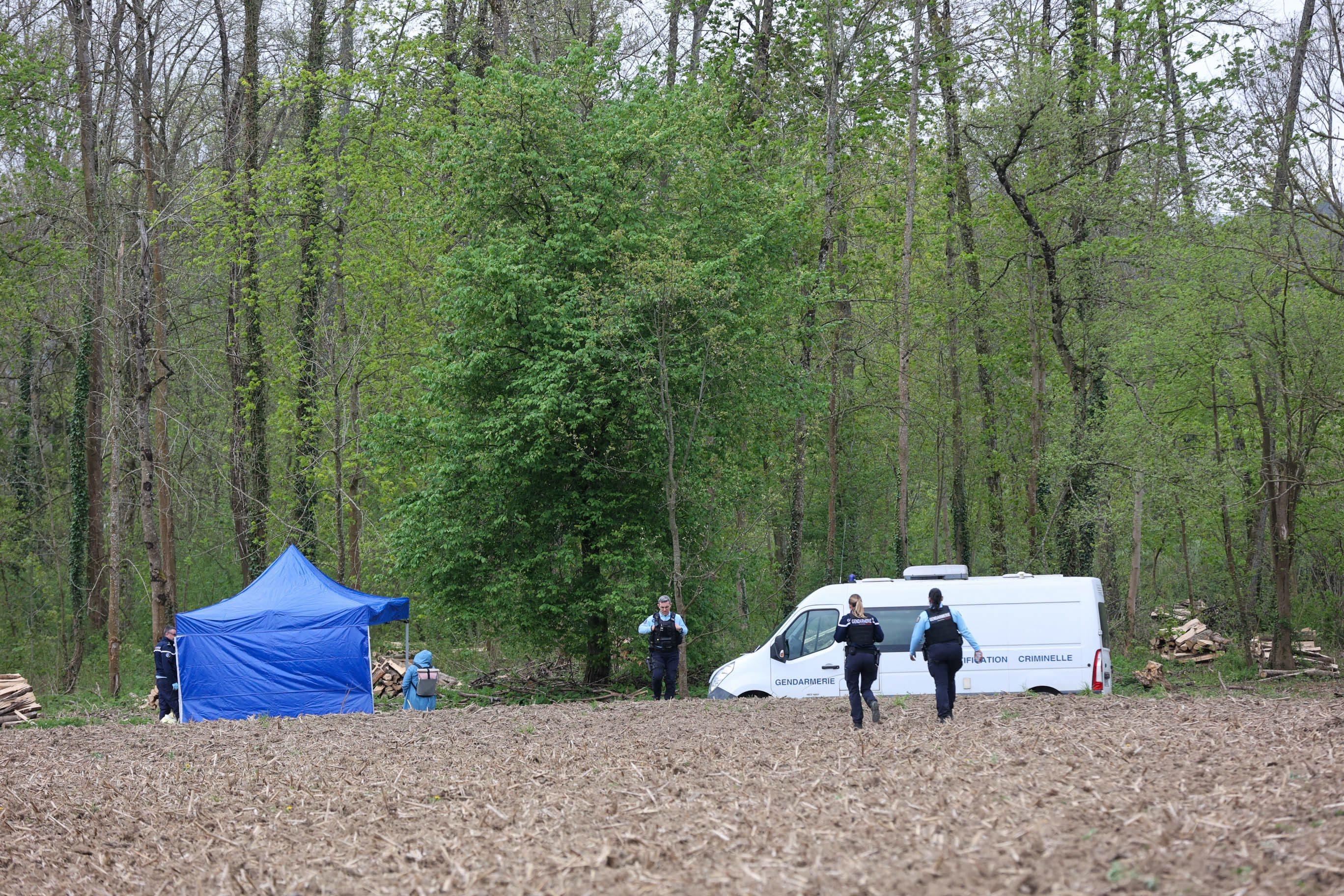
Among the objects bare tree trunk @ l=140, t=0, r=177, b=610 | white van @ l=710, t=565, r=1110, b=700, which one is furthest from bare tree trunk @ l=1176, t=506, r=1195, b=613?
bare tree trunk @ l=140, t=0, r=177, b=610

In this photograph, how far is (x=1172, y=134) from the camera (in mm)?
27594

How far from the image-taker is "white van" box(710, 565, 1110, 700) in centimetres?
1650

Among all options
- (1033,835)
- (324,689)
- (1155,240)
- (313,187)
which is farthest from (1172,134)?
(1033,835)

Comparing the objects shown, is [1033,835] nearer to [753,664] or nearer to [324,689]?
[753,664]

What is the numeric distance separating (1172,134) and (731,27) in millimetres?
11808

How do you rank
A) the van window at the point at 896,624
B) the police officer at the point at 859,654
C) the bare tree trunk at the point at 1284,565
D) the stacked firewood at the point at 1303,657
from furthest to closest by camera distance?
the bare tree trunk at the point at 1284,565
the stacked firewood at the point at 1303,657
the van window at the point at 896,624
the police officer at the point at 859,654

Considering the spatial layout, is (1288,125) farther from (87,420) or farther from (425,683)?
(87,420)

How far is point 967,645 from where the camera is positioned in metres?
16.7

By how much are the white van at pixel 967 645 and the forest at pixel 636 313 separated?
341 cm

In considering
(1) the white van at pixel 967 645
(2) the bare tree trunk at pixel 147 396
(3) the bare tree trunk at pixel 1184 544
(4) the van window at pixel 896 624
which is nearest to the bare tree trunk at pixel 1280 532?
(3) the bare tree trunk at pixel 1184 544

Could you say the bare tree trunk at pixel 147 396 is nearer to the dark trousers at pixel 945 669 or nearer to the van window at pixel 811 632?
the van window at pixel 811 632

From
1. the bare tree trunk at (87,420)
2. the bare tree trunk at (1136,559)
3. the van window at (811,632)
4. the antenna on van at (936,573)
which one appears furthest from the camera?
the bare tree trunk at (87,420)

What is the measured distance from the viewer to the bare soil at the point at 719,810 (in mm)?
5727

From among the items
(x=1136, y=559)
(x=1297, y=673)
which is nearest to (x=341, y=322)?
(x=1136, y=559)
